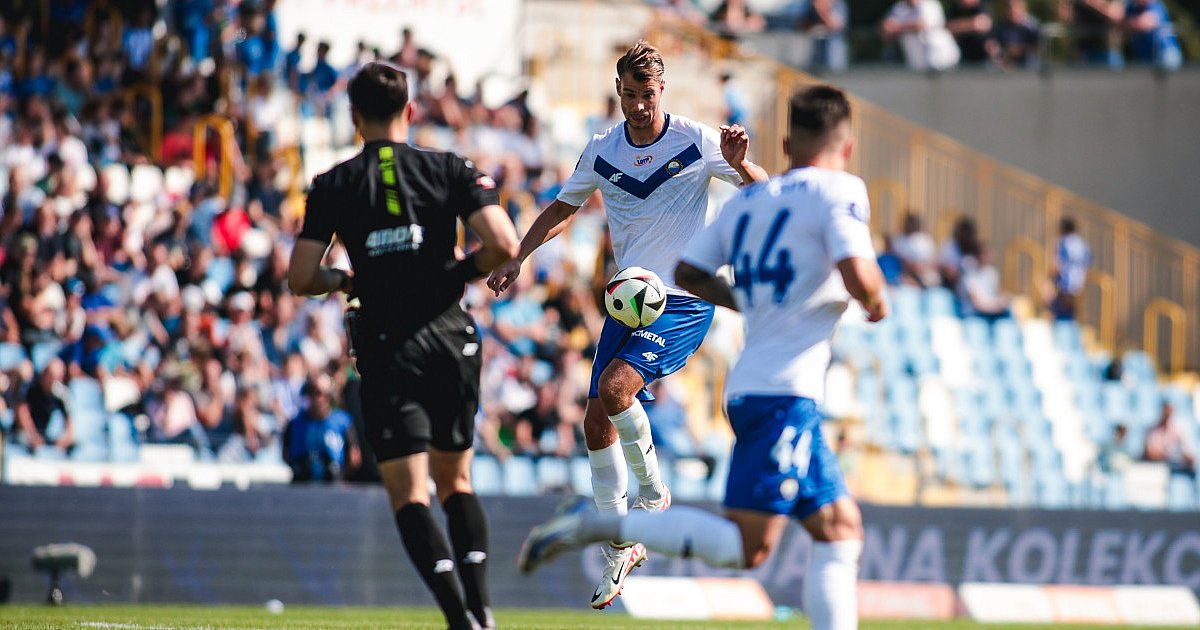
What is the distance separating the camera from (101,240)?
17219 millimetres

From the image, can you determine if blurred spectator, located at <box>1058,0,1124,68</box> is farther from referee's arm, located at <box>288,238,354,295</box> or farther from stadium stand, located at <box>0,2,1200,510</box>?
referee's arm, located at <box>288,238,354,295</box>

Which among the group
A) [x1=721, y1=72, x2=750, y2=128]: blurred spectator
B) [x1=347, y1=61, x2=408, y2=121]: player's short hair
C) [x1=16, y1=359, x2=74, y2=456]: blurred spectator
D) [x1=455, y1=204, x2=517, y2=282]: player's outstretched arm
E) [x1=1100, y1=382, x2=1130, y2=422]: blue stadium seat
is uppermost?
[x1=721, y1=72, x2=750, y2=128]: blurred spectator

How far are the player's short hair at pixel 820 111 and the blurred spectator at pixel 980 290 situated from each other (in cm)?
1598

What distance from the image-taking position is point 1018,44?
84.7ft

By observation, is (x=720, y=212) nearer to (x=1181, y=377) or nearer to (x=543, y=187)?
(x=543, y=187)

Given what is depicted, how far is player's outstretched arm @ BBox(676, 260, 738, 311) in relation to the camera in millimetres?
6363

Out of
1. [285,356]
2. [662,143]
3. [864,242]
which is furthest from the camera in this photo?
[285,356]

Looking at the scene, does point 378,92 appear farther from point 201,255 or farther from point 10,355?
point 201,255

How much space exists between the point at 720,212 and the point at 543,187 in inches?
553

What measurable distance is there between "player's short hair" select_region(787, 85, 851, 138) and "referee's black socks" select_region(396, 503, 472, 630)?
7.09ft

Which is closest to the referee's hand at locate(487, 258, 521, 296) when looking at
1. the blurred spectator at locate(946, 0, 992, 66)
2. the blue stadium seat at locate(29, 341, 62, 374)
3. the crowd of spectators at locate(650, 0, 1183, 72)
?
the blue stadium seat at locate(29, 341, 62, 374)

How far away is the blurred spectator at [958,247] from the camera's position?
22.4m

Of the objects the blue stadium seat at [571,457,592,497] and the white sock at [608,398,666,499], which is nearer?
the white sock at [608,398,666,499]

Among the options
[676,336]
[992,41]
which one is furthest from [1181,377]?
[676,336]
